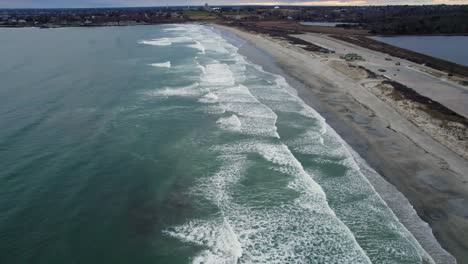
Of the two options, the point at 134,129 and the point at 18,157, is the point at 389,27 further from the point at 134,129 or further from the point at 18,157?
the point at 18,157

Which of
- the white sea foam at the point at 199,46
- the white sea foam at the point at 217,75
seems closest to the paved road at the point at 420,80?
the white sea foam at the point at 217,75

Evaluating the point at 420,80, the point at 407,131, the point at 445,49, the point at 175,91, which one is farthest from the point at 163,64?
the point at 445,49

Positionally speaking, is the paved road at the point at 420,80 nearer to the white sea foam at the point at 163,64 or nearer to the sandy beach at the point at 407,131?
the sandy beach at the point at 407,131

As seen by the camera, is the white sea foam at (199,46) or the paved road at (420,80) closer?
the paved road at (420,80)

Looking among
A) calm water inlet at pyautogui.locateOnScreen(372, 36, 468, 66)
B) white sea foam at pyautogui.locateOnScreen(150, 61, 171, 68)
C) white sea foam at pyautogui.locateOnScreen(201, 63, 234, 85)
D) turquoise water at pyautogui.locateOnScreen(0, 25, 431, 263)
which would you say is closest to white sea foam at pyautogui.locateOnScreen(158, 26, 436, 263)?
turquoise water at pyautogui.locateOnScreen(0, 25, 431, 263)

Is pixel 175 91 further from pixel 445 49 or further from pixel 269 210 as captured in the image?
pixel 445 49

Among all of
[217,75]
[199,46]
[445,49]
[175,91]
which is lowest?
[175,91]
